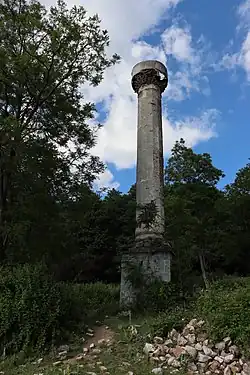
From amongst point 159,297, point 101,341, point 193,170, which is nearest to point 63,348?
point 101,341

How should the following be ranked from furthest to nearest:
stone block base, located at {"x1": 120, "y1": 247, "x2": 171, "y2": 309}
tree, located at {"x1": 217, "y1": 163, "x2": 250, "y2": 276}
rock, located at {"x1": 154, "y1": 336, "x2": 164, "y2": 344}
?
1. tree, located at {"x1": 217, "y1": 163, "x2": 250, "y2": 276}
2. stone block base, located at {"x1": 120, "y1": 247, "x2": 171, "y2": 309}
3. rock, located at {"x1": 154, "y1": 336, "x2": 164, "y2": 344}

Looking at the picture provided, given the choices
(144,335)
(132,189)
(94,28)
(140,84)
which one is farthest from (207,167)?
(144,335)

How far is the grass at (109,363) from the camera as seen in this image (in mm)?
6477

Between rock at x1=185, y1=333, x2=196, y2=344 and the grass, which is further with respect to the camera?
rock at x1=185, y1=333, x2=196, y2=344

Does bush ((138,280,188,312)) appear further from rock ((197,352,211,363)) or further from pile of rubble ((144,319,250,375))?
rock ((197,352,211,363))

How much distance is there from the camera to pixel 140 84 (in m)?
13.3

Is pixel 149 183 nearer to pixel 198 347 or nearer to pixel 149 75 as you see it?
pixel 149 75

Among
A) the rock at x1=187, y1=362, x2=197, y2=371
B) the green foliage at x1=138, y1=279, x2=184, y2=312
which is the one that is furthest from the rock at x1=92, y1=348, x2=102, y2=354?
the green foliage at x1=138, y1=279, x2=184, y2=312

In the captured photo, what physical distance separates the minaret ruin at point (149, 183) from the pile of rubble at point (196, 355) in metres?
3.08

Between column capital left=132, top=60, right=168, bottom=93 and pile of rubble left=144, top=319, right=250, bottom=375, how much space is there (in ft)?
26.1

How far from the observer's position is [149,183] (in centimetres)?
1205

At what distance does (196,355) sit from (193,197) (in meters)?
17.5

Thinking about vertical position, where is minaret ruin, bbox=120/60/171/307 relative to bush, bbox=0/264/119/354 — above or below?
above

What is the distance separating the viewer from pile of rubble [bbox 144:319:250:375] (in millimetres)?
6464
